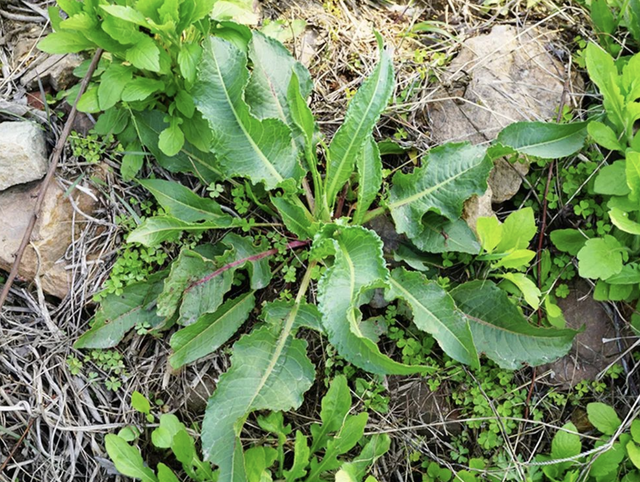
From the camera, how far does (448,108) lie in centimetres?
238

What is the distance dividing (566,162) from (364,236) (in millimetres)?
928

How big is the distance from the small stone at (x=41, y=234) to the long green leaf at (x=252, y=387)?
74cm

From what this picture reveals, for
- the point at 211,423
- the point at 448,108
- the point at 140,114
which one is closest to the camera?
the point at 211,423

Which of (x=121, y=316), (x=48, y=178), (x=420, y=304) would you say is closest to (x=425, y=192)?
(x=420, y=304)

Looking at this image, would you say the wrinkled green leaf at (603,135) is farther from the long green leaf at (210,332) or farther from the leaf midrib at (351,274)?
the long green leaf at (210,332)

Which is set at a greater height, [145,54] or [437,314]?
[145,54]

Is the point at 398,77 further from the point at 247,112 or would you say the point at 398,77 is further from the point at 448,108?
the point at 247,112

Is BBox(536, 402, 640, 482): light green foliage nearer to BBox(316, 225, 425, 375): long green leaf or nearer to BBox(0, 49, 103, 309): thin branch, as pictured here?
BBox(316, 225, 425, 375): long green leaf

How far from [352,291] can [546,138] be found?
0.95 metres

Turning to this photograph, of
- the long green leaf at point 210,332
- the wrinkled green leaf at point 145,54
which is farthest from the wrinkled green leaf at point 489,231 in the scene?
the wrinkled green leaf at point 145,54

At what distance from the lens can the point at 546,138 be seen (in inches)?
85.0

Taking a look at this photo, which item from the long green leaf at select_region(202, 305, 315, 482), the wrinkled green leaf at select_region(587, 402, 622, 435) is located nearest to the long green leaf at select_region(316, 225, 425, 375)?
the long green leaf at select_region(202, 305, 315, 482)

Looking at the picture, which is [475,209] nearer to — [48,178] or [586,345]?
[586,345]

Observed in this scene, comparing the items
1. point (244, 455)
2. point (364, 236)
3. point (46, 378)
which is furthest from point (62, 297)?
point (364, 236)
